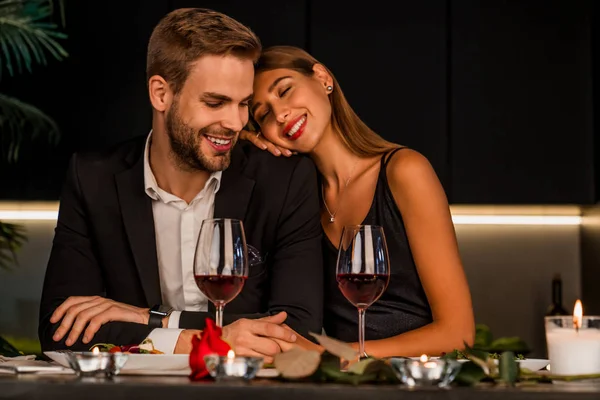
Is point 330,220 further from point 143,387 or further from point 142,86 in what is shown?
point 142,86

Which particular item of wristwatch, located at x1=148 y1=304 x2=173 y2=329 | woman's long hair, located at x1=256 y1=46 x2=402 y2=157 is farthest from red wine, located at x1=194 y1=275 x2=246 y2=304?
woman's long hair, located at x1=256 y1=46 x2=402 y2=157

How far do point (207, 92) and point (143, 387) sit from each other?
1167mm

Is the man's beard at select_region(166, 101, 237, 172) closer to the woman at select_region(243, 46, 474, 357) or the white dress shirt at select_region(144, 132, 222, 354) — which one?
the white dress shirt at select_region(144, 132, 222, 354)

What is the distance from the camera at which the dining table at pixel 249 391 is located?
0.89 metres

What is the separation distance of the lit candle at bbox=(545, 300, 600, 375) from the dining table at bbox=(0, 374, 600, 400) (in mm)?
192

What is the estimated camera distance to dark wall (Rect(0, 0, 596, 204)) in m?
3.42

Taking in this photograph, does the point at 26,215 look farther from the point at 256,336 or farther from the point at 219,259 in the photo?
the point at 219,259

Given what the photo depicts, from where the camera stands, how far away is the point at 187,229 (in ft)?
6.73

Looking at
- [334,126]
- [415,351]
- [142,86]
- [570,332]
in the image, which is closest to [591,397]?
[570,332]

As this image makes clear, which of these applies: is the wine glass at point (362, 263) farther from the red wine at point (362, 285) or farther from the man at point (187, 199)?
the man at point (187, 199)

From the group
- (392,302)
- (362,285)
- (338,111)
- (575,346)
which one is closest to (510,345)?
(575,346)

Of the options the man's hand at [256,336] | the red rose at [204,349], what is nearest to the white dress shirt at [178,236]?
the man's hand at [256,336]

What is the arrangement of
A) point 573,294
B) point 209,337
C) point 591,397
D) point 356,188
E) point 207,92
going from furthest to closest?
1. point 573,294
2. point 356,188
3. point 207,92
4. point 209,337
5. point 591,397

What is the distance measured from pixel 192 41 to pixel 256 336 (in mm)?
769
